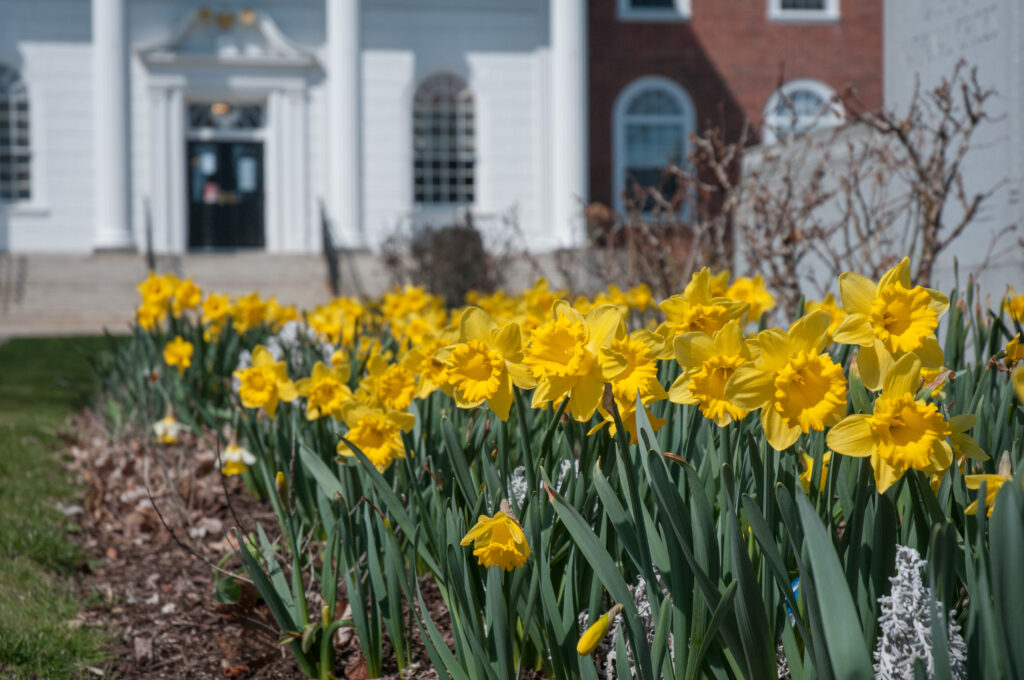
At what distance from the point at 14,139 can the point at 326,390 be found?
20.4m

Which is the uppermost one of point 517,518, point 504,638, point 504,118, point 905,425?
point 504,118

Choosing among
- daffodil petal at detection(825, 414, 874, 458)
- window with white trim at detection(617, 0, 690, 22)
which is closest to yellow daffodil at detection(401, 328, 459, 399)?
daffodil petal at detection(825, 414, 874, 458)

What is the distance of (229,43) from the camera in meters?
20.3

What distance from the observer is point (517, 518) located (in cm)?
184

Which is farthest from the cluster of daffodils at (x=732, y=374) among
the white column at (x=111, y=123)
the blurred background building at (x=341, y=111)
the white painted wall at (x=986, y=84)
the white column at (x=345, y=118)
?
the white column at (x=111, y=123)

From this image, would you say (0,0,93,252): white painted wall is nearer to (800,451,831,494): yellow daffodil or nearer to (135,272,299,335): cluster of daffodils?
(135,272,299,335): cluster of daffodils

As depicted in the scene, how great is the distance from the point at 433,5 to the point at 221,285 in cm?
726

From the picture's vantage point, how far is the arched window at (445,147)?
836 inches

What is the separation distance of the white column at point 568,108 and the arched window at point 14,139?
33.5ft

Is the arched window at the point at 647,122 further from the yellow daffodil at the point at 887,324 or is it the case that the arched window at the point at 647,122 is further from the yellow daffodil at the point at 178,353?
the yellow daffodil at the point at 887,324

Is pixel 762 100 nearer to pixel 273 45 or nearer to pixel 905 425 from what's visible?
pixel 273 45

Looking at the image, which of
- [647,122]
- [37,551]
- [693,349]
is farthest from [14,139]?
[693,349]

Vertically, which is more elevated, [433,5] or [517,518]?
[433,5]

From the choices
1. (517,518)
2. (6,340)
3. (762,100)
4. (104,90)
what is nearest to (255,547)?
(517,518)
